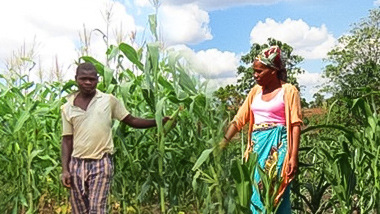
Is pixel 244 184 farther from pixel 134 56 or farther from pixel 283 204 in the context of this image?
pixel 134 56

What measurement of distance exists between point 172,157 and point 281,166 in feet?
2.86

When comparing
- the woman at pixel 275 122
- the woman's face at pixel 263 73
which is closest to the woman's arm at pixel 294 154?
the woman at pixel 275 122

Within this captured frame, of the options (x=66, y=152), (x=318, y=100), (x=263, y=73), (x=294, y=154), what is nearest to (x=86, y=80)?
(x=66, y=152)

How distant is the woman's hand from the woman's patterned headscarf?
1.00ft

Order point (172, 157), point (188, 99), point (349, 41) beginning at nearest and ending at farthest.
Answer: point (188, 99), point (172, 157), point (349, 41)

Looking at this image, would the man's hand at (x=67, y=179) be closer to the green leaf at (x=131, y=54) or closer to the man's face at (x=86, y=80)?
the man's face at (x=86, y=80)

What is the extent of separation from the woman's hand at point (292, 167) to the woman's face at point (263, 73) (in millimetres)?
291

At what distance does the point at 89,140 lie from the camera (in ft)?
8.71

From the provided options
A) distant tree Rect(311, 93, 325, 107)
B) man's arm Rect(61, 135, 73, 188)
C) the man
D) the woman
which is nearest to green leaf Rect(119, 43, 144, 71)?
the man

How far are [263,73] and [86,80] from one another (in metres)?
0.74

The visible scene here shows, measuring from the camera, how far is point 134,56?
292 cm

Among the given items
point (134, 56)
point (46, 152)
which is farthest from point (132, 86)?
point (46, 152)

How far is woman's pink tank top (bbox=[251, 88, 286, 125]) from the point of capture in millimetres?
2320

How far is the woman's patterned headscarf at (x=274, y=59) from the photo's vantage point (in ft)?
7.46
